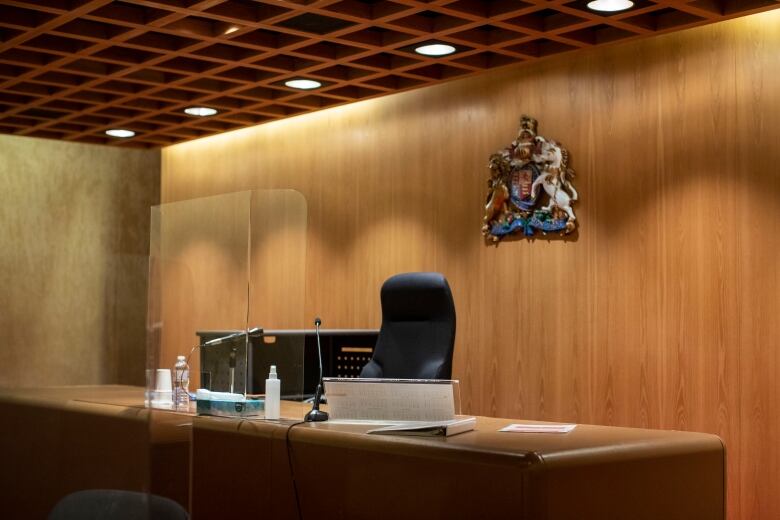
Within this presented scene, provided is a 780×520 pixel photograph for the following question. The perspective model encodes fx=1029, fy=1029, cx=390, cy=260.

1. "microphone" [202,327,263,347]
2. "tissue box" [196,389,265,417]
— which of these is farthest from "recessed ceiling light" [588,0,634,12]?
"tissue box" [196,389,265,417]

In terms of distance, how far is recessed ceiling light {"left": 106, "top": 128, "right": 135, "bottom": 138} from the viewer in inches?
308

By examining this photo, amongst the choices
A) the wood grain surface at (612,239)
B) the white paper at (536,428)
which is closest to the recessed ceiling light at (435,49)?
the wood grain surface at (612,239)

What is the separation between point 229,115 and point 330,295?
4.80 feet

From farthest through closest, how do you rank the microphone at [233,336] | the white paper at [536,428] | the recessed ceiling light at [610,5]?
the recessed ceiling light at [610,5], the white paper at [536,428], the microphone at [233,336]

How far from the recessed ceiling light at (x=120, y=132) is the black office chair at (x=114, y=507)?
6808 millimetres

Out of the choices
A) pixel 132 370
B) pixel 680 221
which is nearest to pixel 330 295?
pixel 680 221

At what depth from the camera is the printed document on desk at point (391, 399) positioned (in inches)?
135

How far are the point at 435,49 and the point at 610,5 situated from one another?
109cm

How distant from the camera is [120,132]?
310 inches

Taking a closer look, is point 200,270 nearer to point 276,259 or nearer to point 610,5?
point 276,259

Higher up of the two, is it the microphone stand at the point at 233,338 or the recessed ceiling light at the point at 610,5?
the recessed ceiling light at the point at 610,5

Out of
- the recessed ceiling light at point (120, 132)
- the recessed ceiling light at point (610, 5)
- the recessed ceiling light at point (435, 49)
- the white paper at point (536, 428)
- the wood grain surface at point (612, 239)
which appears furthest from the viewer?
the recessed ceiling light at point (120, 132)

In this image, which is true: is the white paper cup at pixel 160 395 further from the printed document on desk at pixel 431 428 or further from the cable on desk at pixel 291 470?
the cable on desk at pixel 291 470

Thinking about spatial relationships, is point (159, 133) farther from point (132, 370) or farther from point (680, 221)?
point (132, 370)
